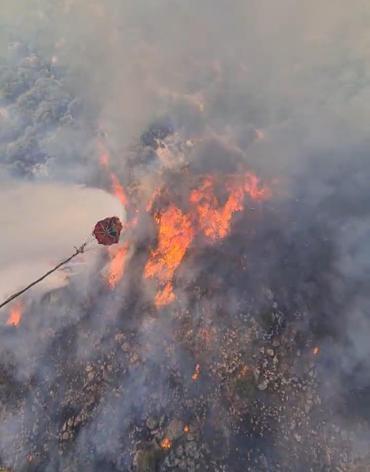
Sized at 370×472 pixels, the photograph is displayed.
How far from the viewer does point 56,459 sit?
28469 millimetres

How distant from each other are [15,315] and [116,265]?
35.2ft

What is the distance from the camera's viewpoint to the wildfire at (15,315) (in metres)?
36.2

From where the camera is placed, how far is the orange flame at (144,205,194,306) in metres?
32.8

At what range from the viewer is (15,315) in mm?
36688

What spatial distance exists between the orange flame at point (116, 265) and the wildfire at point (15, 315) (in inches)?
360

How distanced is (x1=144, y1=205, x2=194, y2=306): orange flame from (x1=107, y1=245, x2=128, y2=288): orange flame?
2501 mm

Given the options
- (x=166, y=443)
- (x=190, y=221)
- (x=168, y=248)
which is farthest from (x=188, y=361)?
(x=190, y=221)

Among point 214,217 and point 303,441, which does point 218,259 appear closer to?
point 214,217

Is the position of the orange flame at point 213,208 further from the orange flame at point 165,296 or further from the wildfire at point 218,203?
the orange flame at point 165,296

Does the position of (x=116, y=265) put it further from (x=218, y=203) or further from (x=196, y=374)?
(x=196, y=374)

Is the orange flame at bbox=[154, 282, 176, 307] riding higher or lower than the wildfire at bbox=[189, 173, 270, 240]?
lower

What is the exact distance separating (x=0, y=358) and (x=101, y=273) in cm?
1150

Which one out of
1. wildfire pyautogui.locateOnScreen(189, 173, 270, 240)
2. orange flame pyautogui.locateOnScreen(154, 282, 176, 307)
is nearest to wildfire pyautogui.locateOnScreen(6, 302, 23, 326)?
orange flame pyautogui.locateOnScreen(154, 282, 176, 307)

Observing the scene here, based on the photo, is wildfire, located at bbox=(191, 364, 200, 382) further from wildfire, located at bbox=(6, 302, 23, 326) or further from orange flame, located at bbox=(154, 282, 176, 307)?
wildfire, located at bbox=(6, 302, 23, 326)
